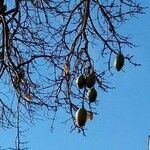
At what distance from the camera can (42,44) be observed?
21.6ft

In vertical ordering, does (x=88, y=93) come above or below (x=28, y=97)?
below

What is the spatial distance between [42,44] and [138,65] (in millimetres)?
2003

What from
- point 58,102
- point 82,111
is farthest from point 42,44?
point 82,111

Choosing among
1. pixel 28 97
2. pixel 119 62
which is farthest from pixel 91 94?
pixel 28 97

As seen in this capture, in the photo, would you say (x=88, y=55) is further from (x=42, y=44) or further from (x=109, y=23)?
(x=42, y=44)

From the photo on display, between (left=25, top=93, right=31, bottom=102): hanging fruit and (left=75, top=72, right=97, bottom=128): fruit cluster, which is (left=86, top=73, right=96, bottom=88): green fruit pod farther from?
(left=25, top=93, right=31, bottom=102): hanging fruit

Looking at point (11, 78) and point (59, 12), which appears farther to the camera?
point (59, 12)

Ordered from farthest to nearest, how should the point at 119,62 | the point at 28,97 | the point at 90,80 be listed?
1. the point at 28,97
2. the point at 119,62
3. the point at 90,80

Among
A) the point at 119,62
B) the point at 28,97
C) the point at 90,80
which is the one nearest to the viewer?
the point at 90,80

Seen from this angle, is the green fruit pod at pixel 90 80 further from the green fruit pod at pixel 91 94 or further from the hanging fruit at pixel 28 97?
the hanging fruit at pixel 28 97

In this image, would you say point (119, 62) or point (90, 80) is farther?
point (119, 62)

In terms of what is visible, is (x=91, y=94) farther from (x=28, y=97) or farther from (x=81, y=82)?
(x=28, y=97)

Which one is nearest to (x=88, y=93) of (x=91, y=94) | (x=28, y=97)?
(x=91, y=94)

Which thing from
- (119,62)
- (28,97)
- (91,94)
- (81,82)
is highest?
(28,97)
